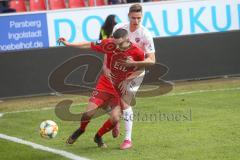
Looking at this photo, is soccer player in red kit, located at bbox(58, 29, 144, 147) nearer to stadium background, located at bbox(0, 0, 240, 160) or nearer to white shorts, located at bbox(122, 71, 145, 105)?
white shorts, located at bbox(122, 71, 145, 105)

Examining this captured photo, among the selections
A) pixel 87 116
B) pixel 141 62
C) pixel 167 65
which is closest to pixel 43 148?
pixel 87 116

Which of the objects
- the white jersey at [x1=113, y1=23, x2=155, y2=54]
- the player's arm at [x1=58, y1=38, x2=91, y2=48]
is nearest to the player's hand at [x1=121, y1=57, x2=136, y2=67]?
the white jersey at [x1=113, y1=23, x2=155, y2=54]

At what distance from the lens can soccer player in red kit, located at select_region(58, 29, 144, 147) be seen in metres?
9.99

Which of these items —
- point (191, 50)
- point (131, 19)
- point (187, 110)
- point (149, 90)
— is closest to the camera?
point (131, 19)

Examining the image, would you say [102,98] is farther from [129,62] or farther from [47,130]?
[47,130]

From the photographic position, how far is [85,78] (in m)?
16.8

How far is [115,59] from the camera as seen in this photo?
10.1m

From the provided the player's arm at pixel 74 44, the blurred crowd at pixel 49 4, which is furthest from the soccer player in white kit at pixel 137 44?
the blurred crowd at pixel 49 4

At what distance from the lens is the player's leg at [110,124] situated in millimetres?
10062

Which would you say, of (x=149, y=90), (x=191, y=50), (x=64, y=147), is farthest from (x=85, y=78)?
(x=64, y=147)

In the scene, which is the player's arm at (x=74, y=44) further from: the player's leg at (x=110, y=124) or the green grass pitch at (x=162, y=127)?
the green grass pitch at (x=162, y=127)

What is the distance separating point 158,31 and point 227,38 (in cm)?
280

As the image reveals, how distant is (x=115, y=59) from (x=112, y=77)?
0.97 ft

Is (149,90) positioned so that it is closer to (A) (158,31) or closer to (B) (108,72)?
(A) (158,31)
